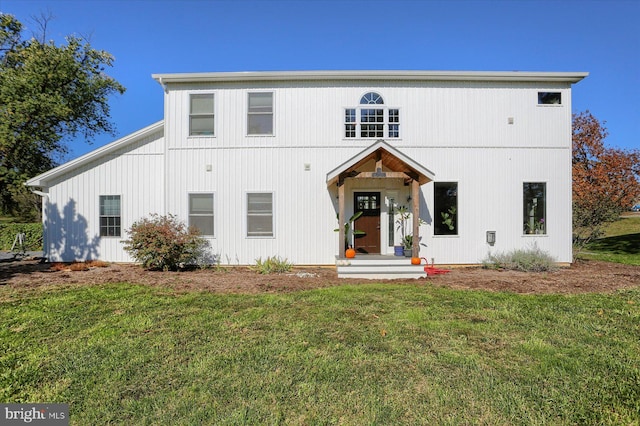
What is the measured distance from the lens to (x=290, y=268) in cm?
991

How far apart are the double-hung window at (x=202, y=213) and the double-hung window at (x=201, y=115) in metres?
2.19

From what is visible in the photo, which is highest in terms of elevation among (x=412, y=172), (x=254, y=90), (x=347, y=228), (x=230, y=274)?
(x=254, y=90)

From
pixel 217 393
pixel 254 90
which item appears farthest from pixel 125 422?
pixel 254 90

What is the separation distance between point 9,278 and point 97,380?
7.77 m

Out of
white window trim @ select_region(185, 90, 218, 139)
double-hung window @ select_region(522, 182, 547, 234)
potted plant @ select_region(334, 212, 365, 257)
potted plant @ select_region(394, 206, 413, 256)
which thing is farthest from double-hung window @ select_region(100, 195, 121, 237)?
double-hung window @ select_region(522, 182, 547, 234)

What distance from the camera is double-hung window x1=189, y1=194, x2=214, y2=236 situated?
34.5 ft

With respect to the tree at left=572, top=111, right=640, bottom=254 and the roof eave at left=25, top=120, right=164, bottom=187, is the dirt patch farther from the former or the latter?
the tree at left=572, top=111, right=640, bottom=254

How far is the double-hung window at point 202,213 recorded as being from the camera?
34.5ft

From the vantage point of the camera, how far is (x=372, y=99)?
34.6 ft

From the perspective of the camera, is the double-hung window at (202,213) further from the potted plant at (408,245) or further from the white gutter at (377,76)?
the potted plant at (408,245)

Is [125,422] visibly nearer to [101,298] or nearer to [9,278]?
[101,298]

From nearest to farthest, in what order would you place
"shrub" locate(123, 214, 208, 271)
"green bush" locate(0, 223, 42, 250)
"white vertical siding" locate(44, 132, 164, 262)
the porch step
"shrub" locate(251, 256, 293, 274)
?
the porch step < "shrub" locate(123, 214, 208, 271) < "shrub" locate(251, 256, 293, 274) < "white vertical siding" locate(44, 132, 164, 262) < "green bush" locate(0, 223, 42, 250)

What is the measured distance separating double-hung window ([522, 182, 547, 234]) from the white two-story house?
36 millimetres

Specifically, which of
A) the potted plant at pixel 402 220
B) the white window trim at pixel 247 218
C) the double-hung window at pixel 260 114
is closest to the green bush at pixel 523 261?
the potted plant at pixel 402 220
